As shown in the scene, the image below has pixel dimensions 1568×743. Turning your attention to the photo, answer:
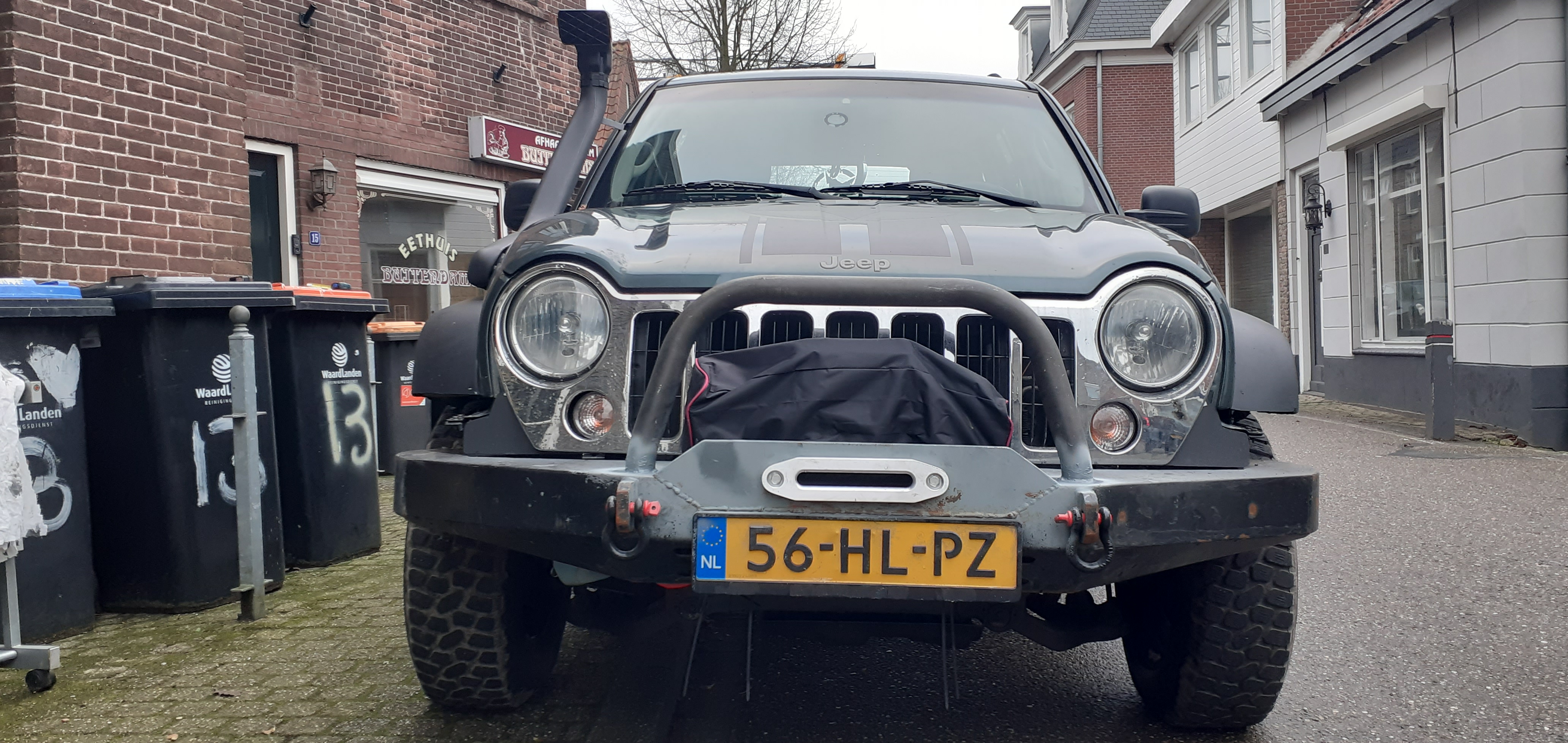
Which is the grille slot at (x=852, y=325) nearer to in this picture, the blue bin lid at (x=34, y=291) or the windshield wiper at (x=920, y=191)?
the windshield wiper at (x=920, y=191)

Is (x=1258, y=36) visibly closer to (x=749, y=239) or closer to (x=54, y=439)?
(x=749, y=239)

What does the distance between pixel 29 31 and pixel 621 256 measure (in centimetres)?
470

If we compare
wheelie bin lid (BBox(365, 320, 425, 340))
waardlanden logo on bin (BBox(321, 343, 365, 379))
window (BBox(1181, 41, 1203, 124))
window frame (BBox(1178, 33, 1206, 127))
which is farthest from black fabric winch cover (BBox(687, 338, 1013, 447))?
window (BBox(1181, 41, 1203, 124))

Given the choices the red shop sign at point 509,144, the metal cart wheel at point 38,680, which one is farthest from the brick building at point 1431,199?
the metal cart wheel at point 38,680

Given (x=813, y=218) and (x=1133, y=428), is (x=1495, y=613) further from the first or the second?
(x=813, y=218)

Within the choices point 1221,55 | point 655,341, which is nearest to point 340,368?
point 655,341

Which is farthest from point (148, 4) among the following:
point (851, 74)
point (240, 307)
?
point (851, 74)

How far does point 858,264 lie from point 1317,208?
13.9m

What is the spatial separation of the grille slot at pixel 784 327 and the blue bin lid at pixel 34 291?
2.69 metres

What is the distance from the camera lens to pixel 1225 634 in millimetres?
2713

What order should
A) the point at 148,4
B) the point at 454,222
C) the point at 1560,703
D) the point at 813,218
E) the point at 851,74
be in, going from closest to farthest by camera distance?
the point at 813,218, the point at 1560,703, the point at 851,74, the point at 148,4, the point at 454,222

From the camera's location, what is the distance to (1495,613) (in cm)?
434

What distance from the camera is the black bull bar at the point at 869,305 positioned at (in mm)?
2270

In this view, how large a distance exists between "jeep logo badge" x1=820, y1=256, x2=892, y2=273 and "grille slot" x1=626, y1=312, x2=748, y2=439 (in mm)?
216
